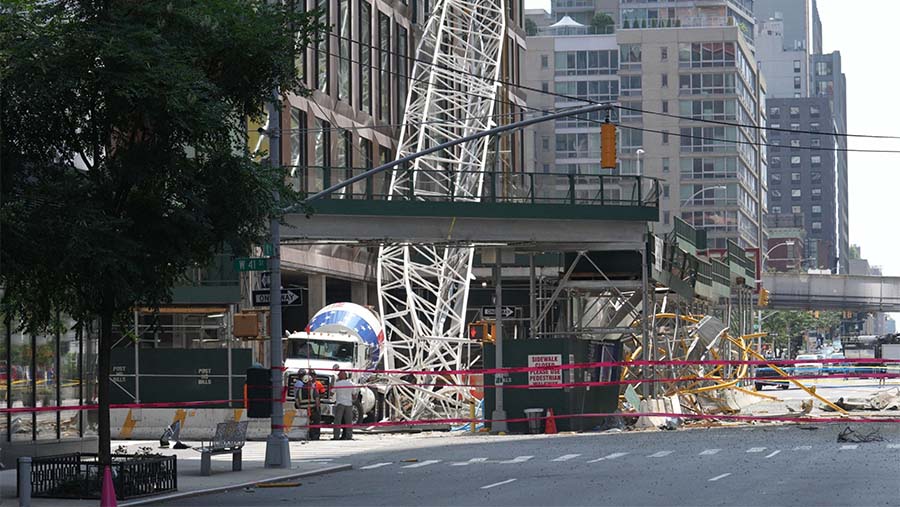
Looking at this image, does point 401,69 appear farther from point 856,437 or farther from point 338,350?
point 856,437

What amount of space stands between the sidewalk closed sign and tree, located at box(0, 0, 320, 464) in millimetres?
17705

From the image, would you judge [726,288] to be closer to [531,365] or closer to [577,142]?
[531,365]

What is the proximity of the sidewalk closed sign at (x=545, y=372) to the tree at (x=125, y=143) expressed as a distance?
1770 cm

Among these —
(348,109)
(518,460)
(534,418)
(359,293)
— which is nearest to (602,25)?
(359,293)

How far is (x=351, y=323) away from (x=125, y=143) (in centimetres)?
2583

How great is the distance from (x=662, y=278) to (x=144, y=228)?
27164 mm

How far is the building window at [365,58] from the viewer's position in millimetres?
68625

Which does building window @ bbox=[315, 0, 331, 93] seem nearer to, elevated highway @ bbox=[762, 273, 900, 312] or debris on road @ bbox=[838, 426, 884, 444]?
debris on road @ bbox=[838, 426, 884, 444]

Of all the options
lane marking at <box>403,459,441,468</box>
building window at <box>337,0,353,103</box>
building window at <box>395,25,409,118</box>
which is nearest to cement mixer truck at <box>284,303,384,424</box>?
lane marking at <box>403,459,441,468</box>

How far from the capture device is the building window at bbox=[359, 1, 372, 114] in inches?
2702

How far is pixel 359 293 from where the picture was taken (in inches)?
2756

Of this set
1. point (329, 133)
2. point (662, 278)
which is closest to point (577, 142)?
point (329, 133)

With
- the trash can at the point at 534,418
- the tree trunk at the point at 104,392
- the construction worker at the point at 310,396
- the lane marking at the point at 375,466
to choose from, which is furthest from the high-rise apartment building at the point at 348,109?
the tree trunk at the point at 104,392

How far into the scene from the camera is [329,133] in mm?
64312
